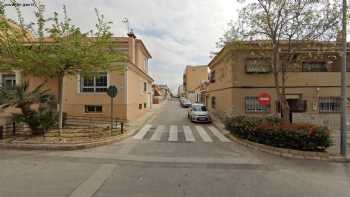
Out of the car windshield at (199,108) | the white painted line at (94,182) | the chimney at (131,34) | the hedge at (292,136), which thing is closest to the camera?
the white painted line at (94,182)

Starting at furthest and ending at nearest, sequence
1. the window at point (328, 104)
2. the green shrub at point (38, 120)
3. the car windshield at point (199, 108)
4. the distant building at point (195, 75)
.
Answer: the distant building at point (195, 75), the car windshield at point (199, 108), the window at point (328, 104), the green shrub at point (38, 120)

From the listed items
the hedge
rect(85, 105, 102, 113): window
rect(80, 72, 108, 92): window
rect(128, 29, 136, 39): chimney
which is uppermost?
rect(128, 29, 136, 39): chimney

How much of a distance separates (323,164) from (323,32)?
623 cm

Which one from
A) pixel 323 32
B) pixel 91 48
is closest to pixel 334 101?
pixel 323 32

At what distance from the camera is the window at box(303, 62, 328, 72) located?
15562 millimetres

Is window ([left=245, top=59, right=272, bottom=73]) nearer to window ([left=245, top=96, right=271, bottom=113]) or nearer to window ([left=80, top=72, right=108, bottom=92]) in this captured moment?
window ([left=245, top=96, right=271, bottom=113])

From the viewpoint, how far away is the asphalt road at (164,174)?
4.79 metres

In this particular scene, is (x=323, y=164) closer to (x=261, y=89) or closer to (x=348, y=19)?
(x=348, y=19)

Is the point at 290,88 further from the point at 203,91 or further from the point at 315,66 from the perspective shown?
the point at 203,91

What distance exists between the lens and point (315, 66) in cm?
1571

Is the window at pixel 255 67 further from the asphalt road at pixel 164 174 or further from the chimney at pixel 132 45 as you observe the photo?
the chimney at pixel 132 45

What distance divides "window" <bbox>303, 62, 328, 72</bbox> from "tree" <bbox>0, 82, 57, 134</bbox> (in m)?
17.0

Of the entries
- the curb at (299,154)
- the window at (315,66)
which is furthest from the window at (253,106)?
the curb at (299,154)

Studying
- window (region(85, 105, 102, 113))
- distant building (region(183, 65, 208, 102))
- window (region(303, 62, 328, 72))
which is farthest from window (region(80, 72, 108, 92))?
distant building (region(183, 65, 208, 102))
